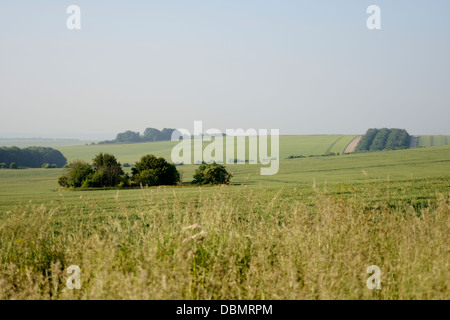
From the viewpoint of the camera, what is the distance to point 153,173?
4078cm

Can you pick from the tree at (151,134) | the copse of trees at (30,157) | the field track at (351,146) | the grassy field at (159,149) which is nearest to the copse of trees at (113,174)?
the copse of trees at (30,157)

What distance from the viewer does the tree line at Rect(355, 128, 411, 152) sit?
3374 inches

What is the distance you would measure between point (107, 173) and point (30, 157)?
47314 millimetres

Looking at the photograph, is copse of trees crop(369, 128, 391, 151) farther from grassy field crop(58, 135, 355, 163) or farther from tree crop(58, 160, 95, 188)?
tree crop(58, 160, 95, 188)

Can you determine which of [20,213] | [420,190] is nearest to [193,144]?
[420,190]

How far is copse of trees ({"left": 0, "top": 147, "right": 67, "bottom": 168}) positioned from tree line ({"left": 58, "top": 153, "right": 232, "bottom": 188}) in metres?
37.7

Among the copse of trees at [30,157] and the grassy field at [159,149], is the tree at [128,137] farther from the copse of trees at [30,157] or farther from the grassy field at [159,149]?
the copse of trees at [30,157]

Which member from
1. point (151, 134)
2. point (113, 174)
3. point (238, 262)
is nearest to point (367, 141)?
point (113, 174)

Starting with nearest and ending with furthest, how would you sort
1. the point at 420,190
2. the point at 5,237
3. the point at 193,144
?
the point at 5,237 → the point at 420,190 → the point at 193,144

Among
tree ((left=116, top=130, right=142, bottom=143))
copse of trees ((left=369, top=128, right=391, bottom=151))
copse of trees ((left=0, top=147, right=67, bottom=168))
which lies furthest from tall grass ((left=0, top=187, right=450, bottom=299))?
tree ((left=116, top=130, right=142, bottom=143))

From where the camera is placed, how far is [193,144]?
331 ft

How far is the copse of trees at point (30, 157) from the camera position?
72688 mm
